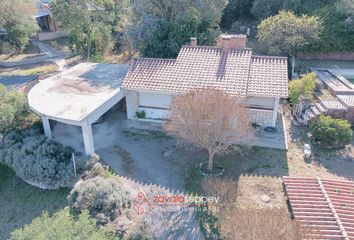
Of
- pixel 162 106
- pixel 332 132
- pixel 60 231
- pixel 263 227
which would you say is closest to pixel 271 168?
pixel 332 132

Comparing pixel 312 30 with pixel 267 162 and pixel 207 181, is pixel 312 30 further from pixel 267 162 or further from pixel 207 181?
pixel 207 181

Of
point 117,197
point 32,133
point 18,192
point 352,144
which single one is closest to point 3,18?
point 32,133

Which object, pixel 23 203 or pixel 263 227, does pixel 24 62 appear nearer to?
pixel 23 203

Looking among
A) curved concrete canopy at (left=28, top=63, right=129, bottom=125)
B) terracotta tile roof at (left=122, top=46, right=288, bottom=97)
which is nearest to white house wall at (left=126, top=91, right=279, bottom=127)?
terracotta tile roof at (left=122, top=46, right=288, bottom=97)

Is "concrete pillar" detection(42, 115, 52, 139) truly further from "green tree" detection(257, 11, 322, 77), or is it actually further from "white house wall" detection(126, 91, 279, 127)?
"green tree" detection(257, 11, 322, 77)

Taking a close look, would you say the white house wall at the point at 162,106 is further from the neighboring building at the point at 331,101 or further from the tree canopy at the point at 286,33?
the tree canopy at the point at 286,33

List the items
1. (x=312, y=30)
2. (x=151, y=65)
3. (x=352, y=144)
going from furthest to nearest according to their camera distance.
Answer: (x=312, y=30)
(x=151, y=65)
(x=352, y=144)
